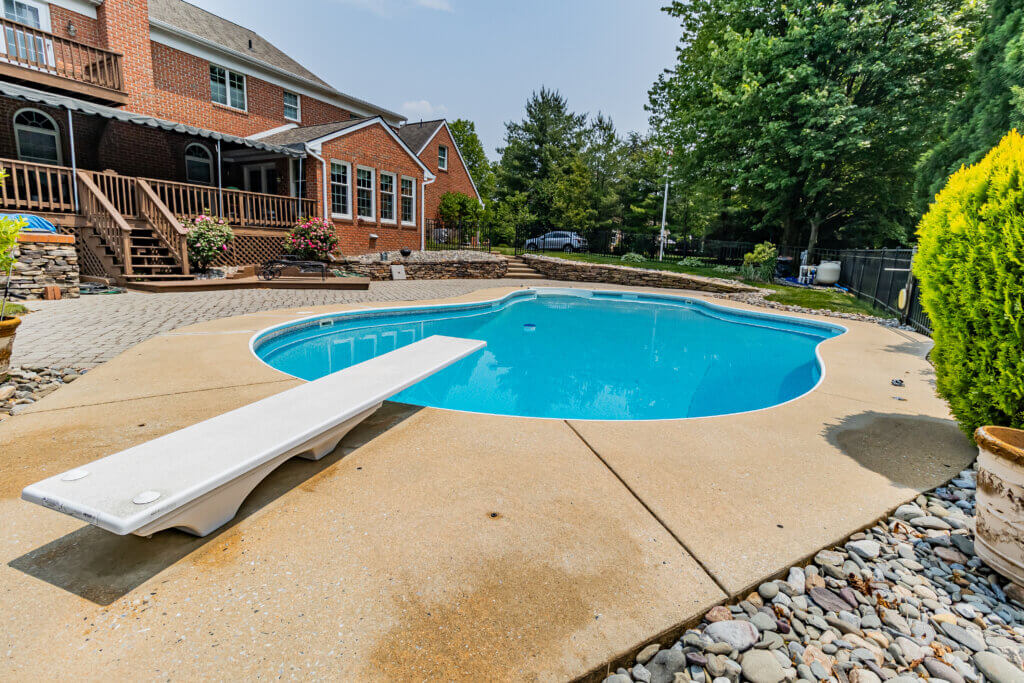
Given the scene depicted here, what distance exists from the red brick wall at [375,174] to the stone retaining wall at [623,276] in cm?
526

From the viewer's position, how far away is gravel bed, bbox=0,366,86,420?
3.72 meters

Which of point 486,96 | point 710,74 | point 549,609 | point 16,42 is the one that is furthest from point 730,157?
point 486,96

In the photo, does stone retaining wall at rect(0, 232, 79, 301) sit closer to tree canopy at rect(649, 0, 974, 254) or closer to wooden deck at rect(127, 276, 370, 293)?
wooden deck at rect(127, 276, 370, 293)

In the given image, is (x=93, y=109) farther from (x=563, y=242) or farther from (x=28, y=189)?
(x=563, y=242)

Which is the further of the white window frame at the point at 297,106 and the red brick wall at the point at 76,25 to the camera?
the white window frame at the point at 297,106

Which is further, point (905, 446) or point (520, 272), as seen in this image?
point (520, 272)

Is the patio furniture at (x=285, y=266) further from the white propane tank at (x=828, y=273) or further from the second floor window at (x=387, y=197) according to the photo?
the white propane tank at (x=828, y=273)

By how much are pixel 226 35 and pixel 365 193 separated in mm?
8092

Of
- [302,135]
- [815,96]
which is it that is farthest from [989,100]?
[302,135]

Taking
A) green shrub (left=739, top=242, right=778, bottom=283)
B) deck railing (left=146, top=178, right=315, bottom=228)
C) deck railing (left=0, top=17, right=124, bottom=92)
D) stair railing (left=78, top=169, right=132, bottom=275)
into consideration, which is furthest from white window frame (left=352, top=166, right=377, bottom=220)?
green shrub (left=739, top=242, right=778, bottom=283)

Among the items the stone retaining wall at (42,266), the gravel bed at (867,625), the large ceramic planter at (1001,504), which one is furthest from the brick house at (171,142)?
the large ceramic planter at (1001,504)

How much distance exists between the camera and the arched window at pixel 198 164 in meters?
14.9

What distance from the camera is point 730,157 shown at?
1830 centimetres

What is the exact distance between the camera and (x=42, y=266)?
8844mm
